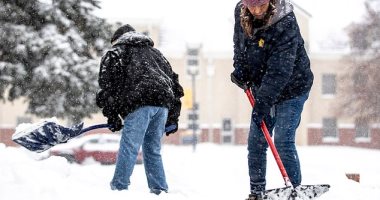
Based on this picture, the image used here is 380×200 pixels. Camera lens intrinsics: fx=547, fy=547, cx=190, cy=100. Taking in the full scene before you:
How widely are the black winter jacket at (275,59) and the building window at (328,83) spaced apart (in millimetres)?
33122

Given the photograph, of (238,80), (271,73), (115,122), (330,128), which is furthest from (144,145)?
(330,128)

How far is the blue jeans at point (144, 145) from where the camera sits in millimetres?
4391

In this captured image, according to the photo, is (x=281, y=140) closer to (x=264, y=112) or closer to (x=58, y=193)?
(x=264, y=112)

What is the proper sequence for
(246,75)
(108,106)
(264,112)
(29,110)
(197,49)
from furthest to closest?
(197,49), (29,110), (108,106), (246,75), (264,112)

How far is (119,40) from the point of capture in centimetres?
466

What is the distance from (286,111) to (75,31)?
28.2 ft

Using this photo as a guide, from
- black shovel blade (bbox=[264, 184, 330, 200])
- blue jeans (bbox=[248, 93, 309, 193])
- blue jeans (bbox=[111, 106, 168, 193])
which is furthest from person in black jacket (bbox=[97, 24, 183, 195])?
black shovel blade (bbox=[264, 184, 330, 200])

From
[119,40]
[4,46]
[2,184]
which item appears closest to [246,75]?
[119,40]

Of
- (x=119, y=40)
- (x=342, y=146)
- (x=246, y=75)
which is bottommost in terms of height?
(x=342, y=146)

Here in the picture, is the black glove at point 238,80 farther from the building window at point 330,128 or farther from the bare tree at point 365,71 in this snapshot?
the building window at point 330,128

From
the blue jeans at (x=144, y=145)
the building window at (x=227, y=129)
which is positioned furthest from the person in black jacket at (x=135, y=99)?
the building window at (x=227, y=129)

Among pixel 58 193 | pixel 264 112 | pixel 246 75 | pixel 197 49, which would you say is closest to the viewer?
pixel 58 193

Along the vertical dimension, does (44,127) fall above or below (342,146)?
above

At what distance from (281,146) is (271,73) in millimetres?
587
